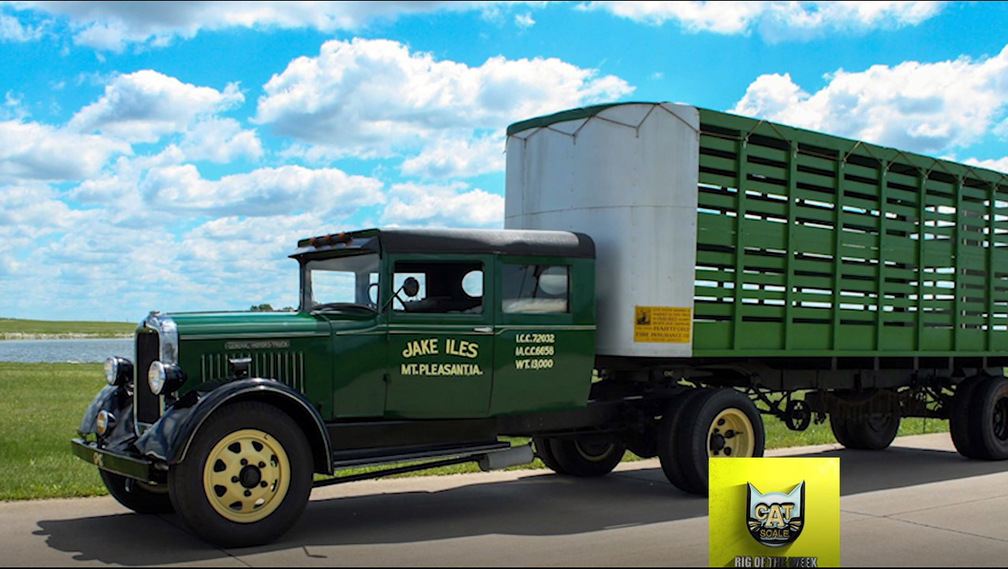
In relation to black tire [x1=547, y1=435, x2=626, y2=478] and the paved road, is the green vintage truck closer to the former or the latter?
black tire [x1=547, y1=435, x2=626, y2=478]

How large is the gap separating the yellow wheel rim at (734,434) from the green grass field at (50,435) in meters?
2.68

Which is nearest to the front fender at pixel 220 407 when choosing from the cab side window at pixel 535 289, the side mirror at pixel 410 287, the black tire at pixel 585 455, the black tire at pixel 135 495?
the black tire at pixel 135 495

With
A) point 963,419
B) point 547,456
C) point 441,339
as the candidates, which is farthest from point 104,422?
point 963,419

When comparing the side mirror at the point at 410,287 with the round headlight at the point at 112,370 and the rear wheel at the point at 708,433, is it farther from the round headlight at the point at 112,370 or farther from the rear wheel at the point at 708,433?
the rear wheel at the point at 708,433

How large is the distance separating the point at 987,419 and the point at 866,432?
1.51 m

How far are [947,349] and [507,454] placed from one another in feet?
21.6

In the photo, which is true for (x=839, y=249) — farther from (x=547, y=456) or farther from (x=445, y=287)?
(x=445, y=287)

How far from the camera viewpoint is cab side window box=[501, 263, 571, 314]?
823 cm

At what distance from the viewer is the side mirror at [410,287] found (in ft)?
25.7

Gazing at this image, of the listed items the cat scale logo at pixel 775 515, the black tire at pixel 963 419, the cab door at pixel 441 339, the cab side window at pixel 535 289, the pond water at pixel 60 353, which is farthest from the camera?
the pond water at pixel 60 353

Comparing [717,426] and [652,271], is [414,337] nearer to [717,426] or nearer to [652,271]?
[652,271]

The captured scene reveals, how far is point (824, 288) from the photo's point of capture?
33.9 feet

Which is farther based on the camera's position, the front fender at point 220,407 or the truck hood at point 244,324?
the truck hood at point 244,324

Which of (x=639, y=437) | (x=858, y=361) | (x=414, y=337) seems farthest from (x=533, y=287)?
(x=858, y=361)
